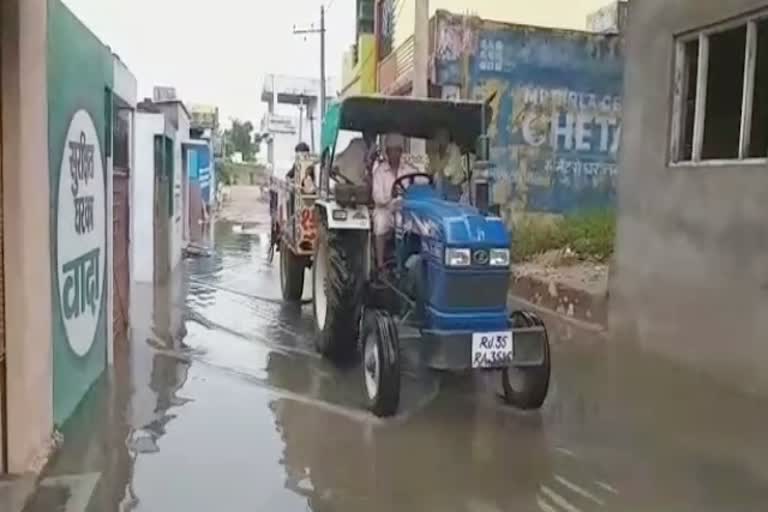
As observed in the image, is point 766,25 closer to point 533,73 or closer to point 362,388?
point 362,388

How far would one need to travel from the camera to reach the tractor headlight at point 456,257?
588 cm

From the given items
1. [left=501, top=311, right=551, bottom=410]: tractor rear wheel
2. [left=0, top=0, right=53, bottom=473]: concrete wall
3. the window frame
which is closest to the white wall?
[left=501, top=311, right=551, bottom=410]: tractor rear wheel

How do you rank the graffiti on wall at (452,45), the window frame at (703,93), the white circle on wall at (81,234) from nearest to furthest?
1. the white circle on wall at (81,234)
2. the window frame at (703,93)
3. the graffiti on wall at (452,45)

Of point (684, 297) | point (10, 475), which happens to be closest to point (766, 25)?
point (684, 297)

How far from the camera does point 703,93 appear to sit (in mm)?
7863

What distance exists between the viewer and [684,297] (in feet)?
25.6

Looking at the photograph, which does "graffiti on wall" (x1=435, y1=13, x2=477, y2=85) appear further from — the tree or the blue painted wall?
the tree

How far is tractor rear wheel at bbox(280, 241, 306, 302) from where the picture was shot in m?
11.2

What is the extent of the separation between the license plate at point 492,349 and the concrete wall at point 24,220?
2.96 meters

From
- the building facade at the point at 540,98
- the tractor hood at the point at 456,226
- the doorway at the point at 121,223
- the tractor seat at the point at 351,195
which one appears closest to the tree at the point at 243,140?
the building facade at the point at 540,98

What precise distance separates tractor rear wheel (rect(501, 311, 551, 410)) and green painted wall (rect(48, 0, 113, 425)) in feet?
10.9

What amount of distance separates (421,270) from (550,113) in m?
9.94

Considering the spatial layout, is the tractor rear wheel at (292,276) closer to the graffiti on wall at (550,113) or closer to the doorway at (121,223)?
the doorway at (121,223)

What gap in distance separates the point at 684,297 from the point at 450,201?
2649 mm
